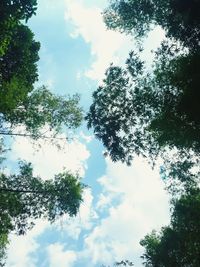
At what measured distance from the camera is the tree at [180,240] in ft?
103

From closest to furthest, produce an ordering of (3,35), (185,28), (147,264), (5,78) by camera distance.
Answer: (3,35), (185,28), (5,78), (147,264)

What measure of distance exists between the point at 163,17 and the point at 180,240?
65.8ft

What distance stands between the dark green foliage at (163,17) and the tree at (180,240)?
43.7ft

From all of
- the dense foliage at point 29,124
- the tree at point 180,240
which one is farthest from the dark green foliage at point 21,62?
the tree at point 180,240

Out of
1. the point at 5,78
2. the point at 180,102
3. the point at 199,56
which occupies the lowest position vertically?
the point at 180,102

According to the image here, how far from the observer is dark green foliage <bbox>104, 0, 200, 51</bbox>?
19.1 meters

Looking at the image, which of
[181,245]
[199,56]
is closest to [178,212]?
[181,245]

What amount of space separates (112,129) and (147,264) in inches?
777

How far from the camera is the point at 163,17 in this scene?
70.3 ft

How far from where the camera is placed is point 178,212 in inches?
1294

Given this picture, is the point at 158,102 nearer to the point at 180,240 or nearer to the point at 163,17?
the point at 163,17

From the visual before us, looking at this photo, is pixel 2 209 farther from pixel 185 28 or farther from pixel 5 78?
pixel 185 28

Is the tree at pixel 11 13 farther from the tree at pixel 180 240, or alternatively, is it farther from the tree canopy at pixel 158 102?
the tree at pixel 180 240

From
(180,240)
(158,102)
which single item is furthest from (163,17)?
(180,240)
